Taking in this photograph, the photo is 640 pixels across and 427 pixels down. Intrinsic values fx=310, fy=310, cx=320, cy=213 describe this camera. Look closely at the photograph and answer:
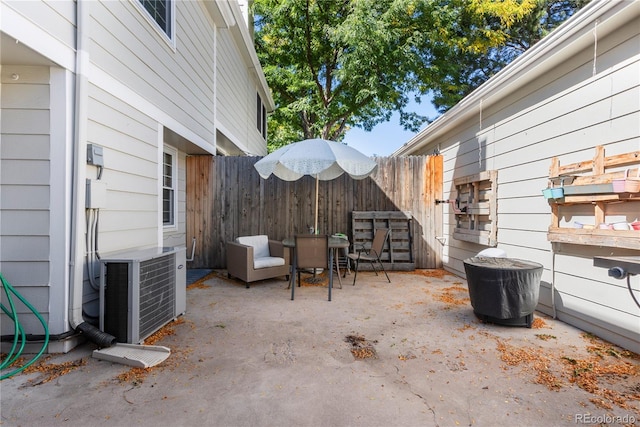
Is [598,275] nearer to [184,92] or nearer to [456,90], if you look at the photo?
[184,92]

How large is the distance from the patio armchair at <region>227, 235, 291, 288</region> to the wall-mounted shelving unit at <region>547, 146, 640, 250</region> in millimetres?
3408

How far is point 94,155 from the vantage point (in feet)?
8.58

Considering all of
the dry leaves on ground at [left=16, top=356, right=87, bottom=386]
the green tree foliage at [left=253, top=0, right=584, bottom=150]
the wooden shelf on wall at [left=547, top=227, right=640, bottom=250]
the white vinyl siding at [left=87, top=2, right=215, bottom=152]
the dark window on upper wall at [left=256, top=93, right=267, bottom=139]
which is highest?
the green tree foliage at [left=253, top=0, right=584, bottom=150]

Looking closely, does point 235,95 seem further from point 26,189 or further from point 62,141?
point 26,189

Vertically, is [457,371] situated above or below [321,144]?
below

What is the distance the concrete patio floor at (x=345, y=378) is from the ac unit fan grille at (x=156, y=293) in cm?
16

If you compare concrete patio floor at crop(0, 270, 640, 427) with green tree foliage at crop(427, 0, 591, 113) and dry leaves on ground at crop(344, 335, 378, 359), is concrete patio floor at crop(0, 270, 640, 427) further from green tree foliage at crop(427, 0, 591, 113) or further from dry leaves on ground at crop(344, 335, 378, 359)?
green tree foliage at crop(427, 0, 591, 113)

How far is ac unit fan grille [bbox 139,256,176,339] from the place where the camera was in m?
2.62

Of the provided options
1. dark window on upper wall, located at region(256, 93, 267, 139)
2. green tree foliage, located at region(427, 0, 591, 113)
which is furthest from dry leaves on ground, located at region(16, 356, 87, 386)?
green tree foliage, located at region(427, 0, 591, 113)

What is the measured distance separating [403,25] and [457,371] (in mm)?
10916

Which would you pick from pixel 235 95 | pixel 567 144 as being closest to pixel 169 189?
pixel 235 95

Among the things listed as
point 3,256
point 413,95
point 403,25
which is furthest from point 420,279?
point 413,95

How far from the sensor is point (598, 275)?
284 cm

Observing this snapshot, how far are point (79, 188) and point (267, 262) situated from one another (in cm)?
259
